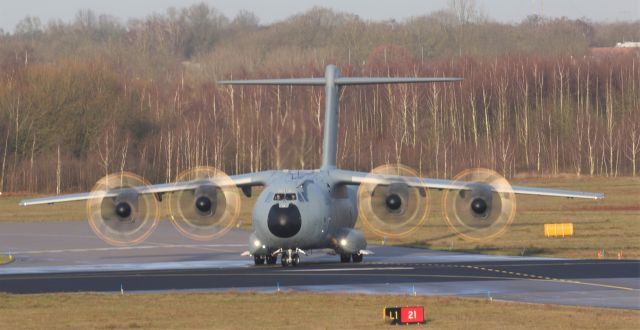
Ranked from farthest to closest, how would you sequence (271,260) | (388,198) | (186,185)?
(186,185) < (271,260) < (388,198)

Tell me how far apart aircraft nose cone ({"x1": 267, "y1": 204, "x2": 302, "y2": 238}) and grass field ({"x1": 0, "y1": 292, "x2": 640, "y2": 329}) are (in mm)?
6658

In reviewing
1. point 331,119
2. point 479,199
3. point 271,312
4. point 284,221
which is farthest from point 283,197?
point 271,312

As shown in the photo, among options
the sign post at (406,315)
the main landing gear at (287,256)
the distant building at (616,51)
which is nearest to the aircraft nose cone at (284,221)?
the main landing gear at (287,256)

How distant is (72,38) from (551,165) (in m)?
63.6

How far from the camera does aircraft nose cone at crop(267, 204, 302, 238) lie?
3550 cm

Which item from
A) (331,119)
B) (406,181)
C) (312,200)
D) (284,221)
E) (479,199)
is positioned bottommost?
(284,221)

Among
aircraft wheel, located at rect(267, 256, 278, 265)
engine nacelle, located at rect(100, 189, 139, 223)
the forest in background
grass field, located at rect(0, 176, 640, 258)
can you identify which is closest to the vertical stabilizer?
aircraft wheel, located at rect(267, 256, 278, 265)

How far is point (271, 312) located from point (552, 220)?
37591mm

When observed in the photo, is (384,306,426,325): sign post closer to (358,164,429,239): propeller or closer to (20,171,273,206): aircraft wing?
(358,164,429,239): propeller

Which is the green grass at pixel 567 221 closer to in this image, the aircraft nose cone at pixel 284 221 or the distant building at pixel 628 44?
the aircraft nose cone at pixel 284 221

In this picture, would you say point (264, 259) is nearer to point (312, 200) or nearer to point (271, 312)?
point (312, 200)

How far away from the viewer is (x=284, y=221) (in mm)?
35469

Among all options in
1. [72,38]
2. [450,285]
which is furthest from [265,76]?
[450,285]

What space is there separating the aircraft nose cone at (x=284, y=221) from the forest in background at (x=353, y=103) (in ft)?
107
